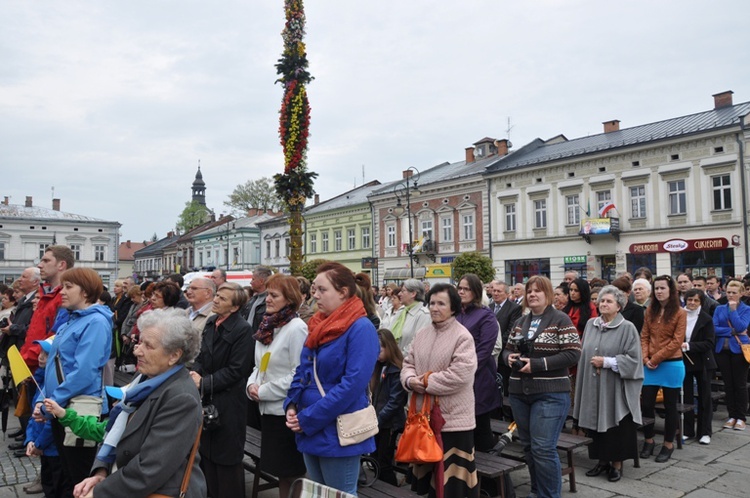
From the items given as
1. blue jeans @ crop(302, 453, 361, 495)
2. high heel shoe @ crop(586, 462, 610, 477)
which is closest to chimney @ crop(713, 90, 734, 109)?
high heel shoe @ crop(586, 462, 610, 477)

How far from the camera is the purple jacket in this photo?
5.16 m

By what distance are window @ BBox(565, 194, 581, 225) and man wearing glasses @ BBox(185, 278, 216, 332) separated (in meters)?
28.9

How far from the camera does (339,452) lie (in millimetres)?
3463

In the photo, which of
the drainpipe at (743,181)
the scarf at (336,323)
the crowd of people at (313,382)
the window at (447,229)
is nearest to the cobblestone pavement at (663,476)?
the crowd of people at (313,382)

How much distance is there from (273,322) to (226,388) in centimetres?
60

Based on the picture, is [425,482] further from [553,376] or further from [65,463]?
[65,463]

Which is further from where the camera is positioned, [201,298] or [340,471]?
[201,298]

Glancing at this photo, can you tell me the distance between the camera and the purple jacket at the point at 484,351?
516 cm

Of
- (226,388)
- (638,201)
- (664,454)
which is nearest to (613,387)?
(664,454)

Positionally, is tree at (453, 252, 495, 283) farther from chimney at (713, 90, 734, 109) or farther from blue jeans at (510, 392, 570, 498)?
blue jeans at (510, 392, 570, 498)

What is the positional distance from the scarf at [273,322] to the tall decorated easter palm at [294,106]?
7.36 meters

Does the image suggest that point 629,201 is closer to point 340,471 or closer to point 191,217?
point 340,471

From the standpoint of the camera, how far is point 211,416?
3.87 meters

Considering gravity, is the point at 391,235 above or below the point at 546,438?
above
